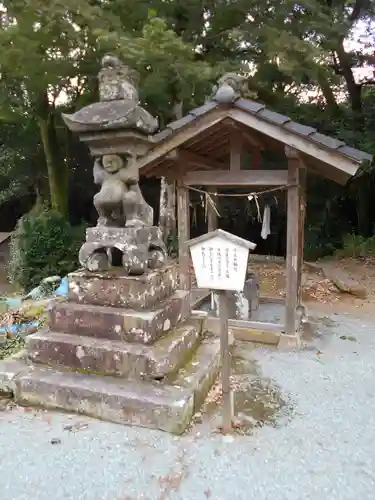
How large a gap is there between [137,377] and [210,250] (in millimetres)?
1389

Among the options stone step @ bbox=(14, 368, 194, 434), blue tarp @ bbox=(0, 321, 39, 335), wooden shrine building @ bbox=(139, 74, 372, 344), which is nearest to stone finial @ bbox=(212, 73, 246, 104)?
wooden shrine building @ bbox=(139, 74, 372, 344)

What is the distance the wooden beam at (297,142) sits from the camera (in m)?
4.70

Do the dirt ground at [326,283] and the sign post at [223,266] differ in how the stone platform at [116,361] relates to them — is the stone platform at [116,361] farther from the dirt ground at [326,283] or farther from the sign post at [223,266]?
the dirt ground at [326,283]

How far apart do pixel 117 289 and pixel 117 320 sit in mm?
311

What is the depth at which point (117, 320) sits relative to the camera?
3.79 metres

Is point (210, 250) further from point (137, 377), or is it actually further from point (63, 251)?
point (63, 251)

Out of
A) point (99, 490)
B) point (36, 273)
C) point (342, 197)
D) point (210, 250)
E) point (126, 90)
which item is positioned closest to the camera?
point (99, 490)

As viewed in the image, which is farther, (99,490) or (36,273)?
(36,273)

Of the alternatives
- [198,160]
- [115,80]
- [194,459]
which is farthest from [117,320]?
[198,160]

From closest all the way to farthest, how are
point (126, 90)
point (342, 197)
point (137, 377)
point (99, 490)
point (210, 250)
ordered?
1. point (99, 490)
2. point (210, 250)
3. point (137, 377)
4. point (126, 90)
5. point (342, 197)

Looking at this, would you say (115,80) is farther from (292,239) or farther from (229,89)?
(292,239)

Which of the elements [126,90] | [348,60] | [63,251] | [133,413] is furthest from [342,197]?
[133,413]

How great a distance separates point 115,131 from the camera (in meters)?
3.76

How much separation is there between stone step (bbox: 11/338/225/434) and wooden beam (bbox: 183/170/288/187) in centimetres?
268
